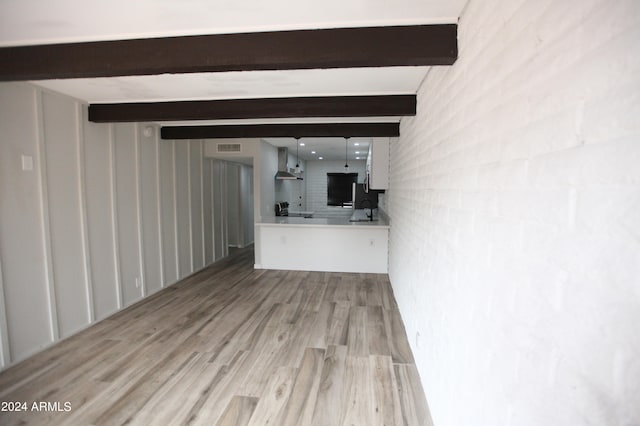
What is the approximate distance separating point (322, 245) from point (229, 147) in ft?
8.48

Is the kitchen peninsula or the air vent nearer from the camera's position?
the kitchen peninsula

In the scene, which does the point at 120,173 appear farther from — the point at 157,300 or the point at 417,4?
the point at 417,4

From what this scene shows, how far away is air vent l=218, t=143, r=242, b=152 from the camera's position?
18.5 feet

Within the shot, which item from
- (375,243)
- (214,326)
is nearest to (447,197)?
(214,326)

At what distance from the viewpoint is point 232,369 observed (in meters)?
2.45

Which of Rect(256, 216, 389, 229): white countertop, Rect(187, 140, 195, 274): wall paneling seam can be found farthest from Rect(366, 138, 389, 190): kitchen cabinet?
Rect(187, 140, 195, 274): wall paneling seam

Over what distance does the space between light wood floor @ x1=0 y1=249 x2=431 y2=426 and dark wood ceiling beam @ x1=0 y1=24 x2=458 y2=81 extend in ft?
7.26

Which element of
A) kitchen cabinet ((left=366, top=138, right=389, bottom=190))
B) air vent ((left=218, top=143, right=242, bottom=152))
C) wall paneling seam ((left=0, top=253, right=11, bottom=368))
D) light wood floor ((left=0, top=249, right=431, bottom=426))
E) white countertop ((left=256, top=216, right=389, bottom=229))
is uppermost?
air vent ((left=218, top=143, right=242, bottom=152))

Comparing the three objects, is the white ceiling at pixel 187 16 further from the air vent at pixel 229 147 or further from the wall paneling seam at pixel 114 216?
the air vent at pixel 229 147

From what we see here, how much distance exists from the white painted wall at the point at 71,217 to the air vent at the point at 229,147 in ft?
3.31

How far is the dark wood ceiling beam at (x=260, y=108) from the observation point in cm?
291

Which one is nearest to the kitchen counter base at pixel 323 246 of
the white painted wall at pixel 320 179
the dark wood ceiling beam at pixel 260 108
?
the dark wood ceiling beam at pixel 260 108

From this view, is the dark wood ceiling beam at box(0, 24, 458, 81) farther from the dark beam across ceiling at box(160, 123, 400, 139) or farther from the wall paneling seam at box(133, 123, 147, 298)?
the dark beam across ceiling at box(160, 123, 400, 139)

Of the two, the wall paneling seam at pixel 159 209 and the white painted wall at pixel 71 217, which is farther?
the wall paneling seam at pixel 159 209
